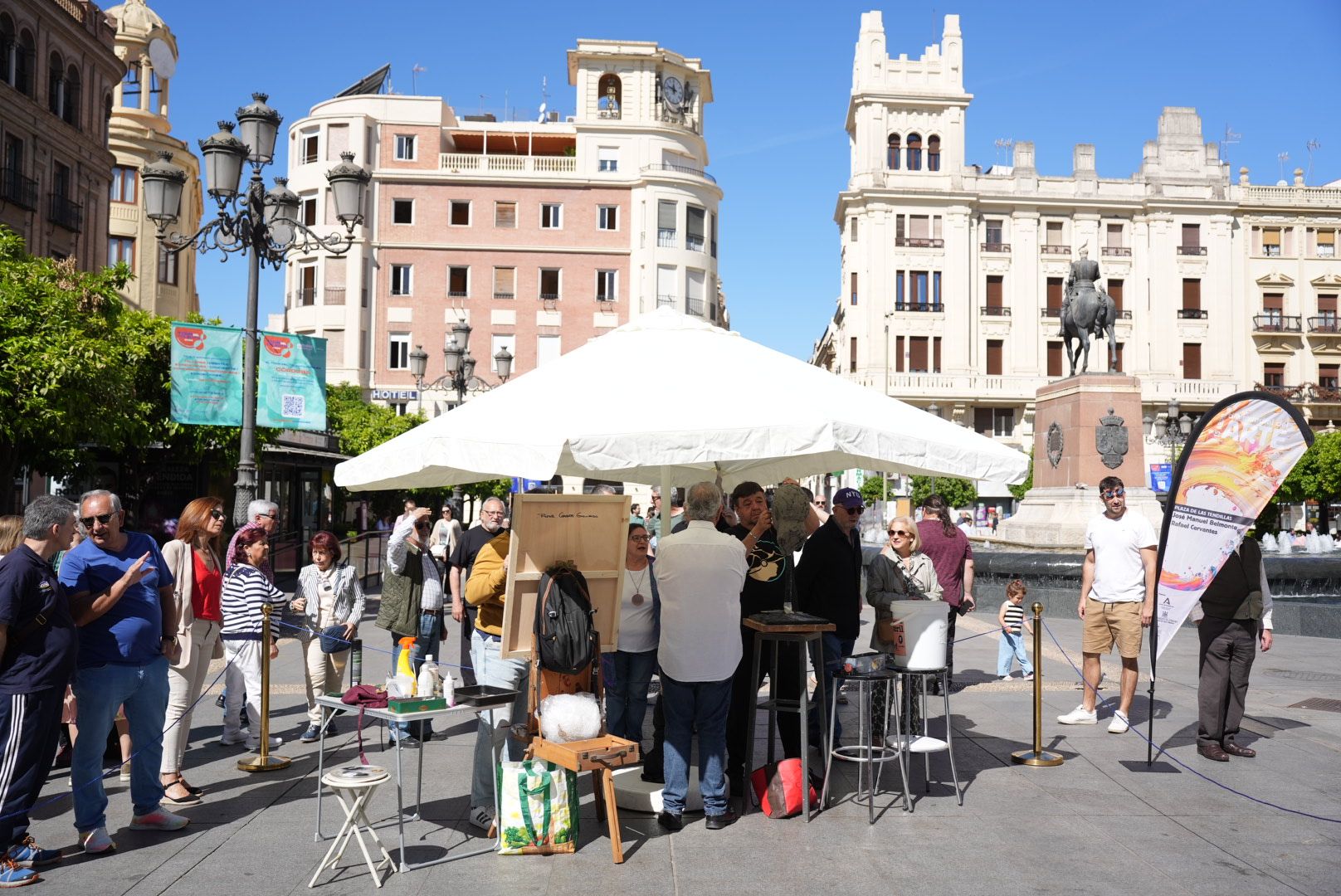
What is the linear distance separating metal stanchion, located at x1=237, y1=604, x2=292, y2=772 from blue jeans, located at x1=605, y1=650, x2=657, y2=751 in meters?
2.38

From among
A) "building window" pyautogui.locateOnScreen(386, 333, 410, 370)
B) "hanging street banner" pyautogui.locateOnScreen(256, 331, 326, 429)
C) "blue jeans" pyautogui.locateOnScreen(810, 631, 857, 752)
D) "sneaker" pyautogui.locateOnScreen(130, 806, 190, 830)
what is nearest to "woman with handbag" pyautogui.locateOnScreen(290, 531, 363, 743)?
"sneaker" pyautogui.locateOnScreen(130, 806, 190, 830)

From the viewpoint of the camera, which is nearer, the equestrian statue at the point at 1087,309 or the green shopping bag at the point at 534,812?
the green shopping bag at the point at 534,812

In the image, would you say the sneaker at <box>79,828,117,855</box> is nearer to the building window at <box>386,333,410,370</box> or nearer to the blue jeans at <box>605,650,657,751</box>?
the blue jeans at <box>605,650,657,751</box>

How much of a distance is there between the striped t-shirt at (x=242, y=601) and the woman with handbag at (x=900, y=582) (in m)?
4.33

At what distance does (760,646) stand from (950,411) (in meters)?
53.8

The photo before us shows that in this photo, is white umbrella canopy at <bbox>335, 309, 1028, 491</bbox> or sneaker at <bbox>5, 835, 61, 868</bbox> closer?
sneaker at <bbox>5, 835, 61, 868</bbox>

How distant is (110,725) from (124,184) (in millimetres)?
42925

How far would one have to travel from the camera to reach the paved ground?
5.26 meters

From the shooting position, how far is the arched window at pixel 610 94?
55.3m

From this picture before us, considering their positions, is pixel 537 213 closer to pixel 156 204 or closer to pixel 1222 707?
pixel 156 204

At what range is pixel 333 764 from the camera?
769 cm

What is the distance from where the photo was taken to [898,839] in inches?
235

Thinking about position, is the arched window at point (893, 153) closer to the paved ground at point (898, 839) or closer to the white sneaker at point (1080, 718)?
the white sneaker at point (1080, 718)

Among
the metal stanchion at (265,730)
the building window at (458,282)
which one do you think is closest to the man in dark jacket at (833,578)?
the metal stanchion at (265,730)
